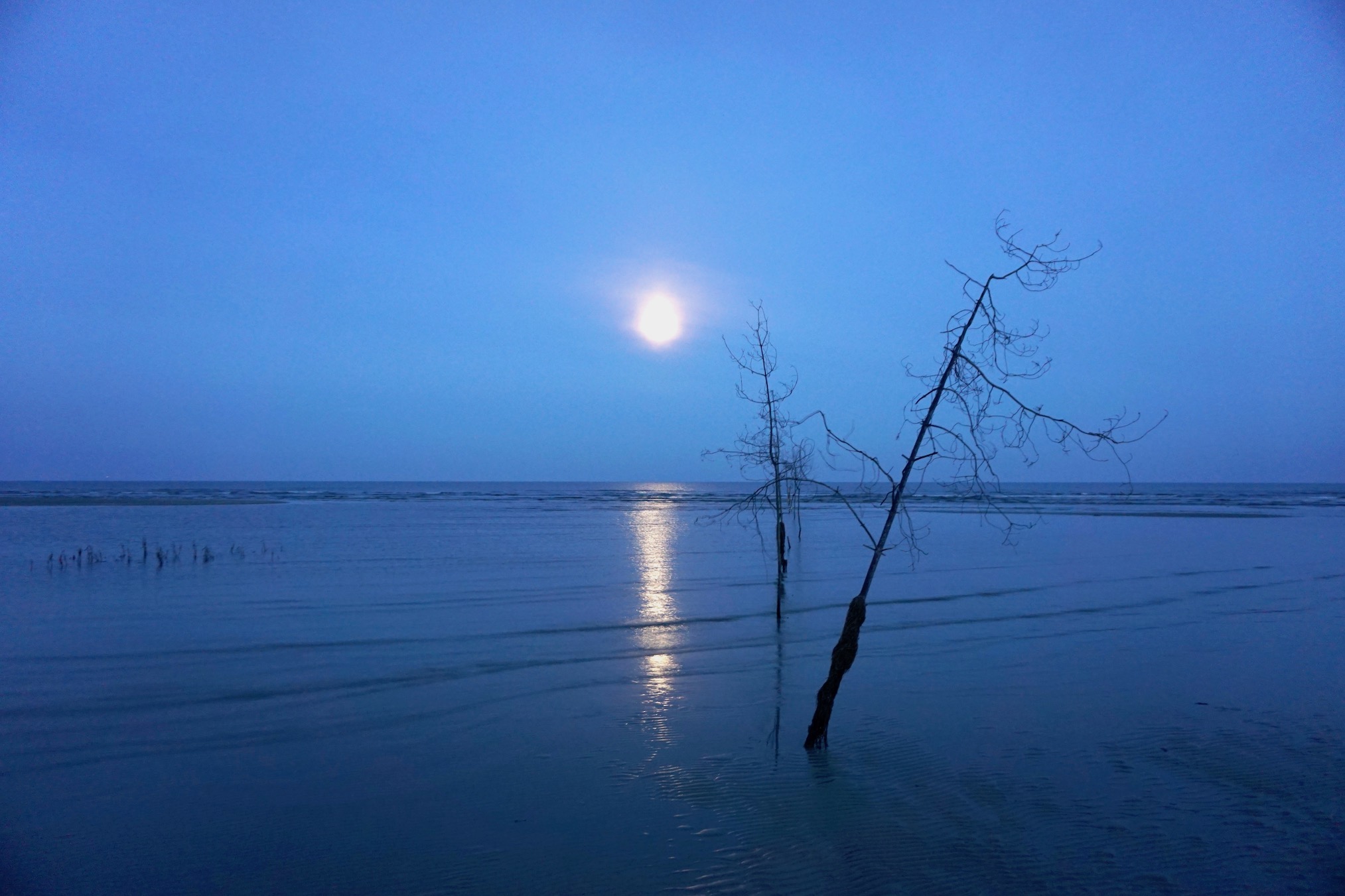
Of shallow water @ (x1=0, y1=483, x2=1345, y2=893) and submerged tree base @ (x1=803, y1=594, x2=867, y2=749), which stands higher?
submerged tree base @ (x1=803, y1=594, x2=867, y2=749)

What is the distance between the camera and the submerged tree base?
668cm

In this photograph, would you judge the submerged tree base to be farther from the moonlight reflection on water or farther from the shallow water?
the moonlight reflection on water

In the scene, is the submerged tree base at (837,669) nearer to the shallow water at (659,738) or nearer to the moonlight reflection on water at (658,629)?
the shallow water at (659,738)

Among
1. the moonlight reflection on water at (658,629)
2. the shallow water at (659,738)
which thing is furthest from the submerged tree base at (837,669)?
the moonlight reflection on water at (658,629)

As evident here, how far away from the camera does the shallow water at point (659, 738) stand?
5066 mm

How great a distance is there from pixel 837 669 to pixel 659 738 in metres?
1.80

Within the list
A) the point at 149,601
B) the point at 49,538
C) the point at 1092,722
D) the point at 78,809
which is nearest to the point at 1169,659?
the point at 1092,722

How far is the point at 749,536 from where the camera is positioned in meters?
30.1

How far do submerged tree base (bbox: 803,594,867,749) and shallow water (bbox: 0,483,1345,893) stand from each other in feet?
0.92

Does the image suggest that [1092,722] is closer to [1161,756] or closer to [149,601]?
[1161,756]

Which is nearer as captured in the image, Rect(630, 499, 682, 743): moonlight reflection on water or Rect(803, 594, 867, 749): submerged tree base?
Rect(803, 594, 867, 749): submerged tree base

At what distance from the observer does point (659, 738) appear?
24.0ft

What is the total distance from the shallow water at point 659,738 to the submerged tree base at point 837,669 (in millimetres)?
280

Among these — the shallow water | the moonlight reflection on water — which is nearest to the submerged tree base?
the shallow water
